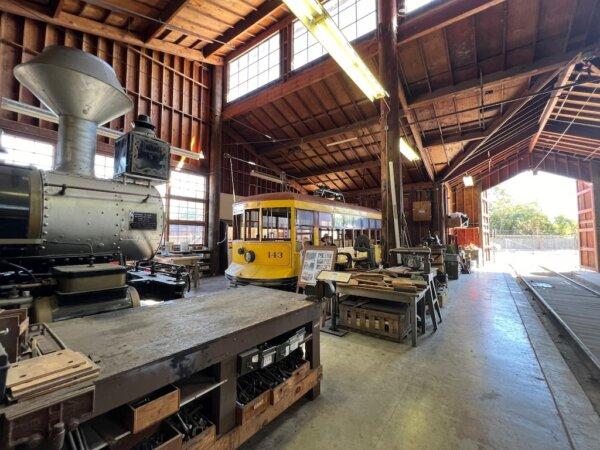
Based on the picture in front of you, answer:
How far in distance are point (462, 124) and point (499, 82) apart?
2101mm

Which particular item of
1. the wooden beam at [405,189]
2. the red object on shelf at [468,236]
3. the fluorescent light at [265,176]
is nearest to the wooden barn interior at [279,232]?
the fluorescent light at [265,176]

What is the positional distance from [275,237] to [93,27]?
743cm

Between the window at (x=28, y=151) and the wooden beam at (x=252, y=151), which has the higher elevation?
the wooden beam at (x=252, y=151)

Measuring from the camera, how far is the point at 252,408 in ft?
5.45

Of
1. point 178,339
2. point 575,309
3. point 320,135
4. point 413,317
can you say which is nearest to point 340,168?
point 320,135

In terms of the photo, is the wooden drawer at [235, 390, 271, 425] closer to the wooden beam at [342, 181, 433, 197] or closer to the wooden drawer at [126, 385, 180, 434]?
the wooden drawer at [126, 385, 180, 434]

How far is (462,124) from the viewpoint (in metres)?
8.69

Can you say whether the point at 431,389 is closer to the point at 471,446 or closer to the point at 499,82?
the point at 471,446

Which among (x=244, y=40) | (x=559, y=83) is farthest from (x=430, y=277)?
(x=244, y=40)

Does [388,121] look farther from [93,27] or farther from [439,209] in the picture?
[439,209]

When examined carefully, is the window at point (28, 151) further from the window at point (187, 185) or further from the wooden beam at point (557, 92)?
the wooden beam at point (557, 92)

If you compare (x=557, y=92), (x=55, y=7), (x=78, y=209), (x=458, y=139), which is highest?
(x=55, y=7)

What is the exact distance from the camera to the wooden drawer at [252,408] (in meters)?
1.58

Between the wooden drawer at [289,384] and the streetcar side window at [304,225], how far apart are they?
407 cm
